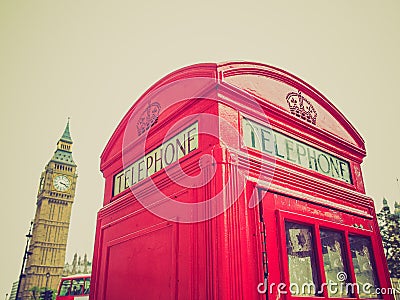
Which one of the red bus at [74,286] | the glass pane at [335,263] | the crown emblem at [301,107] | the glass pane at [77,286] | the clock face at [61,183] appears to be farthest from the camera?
the clock face at [61,183]

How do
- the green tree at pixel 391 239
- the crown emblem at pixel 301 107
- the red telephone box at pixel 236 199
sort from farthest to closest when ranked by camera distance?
the green tree at pixel 391 239, the crown emblem at pixel 301 107, the red telephone box at pixel 236 199

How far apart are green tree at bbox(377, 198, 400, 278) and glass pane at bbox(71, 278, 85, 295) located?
21812 millimetres

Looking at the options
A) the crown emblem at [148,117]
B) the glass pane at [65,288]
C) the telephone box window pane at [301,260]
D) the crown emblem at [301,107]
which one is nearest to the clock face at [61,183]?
the glass pane at [65,288]

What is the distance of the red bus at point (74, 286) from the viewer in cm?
1936

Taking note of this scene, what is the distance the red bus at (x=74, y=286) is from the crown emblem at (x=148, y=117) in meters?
17.9

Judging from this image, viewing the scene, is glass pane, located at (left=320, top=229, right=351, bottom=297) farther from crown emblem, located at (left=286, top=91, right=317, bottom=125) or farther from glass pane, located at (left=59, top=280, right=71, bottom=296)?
glass pane, located at (left=59, top=280, right=71, bottom=296)

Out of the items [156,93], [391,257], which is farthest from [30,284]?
[156,93]

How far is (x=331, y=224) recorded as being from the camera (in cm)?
365

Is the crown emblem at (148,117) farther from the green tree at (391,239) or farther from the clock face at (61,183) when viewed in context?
the clock face at (61,183)

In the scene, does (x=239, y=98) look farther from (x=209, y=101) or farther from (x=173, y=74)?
(x=173, y=74)

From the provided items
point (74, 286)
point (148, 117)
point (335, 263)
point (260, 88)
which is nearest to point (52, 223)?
point (74, 286)

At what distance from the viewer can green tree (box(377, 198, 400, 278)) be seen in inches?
902

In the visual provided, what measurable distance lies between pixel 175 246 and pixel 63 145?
90602 millimetres

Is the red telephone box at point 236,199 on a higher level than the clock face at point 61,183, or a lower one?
lower
